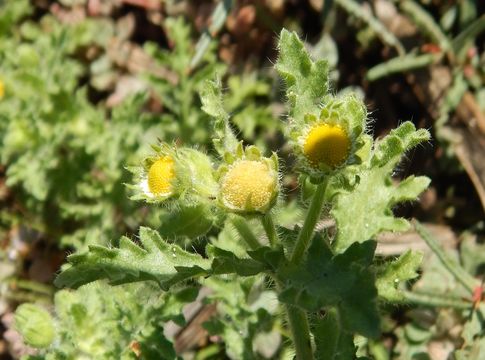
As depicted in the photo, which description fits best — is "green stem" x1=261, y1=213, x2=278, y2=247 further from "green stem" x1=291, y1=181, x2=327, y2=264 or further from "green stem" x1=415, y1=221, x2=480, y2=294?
"green stem" x1=415, y1=221, x2=480, y2=294

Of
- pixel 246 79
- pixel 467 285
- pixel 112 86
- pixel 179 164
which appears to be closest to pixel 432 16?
pixel 246 79

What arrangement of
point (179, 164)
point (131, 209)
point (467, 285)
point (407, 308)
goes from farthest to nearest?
point (131, 209) < point (407, 308) < point (467, 285) < point (179, 164)

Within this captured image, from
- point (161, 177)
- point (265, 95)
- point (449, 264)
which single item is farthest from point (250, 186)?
point (265, 95)

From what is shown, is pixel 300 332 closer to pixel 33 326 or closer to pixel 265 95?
pixel 33 326

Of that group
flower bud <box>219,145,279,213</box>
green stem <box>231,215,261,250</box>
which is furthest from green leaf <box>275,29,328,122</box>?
green stem <box>231,215,261,250</box>

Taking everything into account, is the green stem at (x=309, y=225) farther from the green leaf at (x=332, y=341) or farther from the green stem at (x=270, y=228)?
the green leaf at (x=332, y=341)

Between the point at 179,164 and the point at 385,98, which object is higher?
the point at 179,164

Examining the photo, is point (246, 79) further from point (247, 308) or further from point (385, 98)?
point (247, 308)
